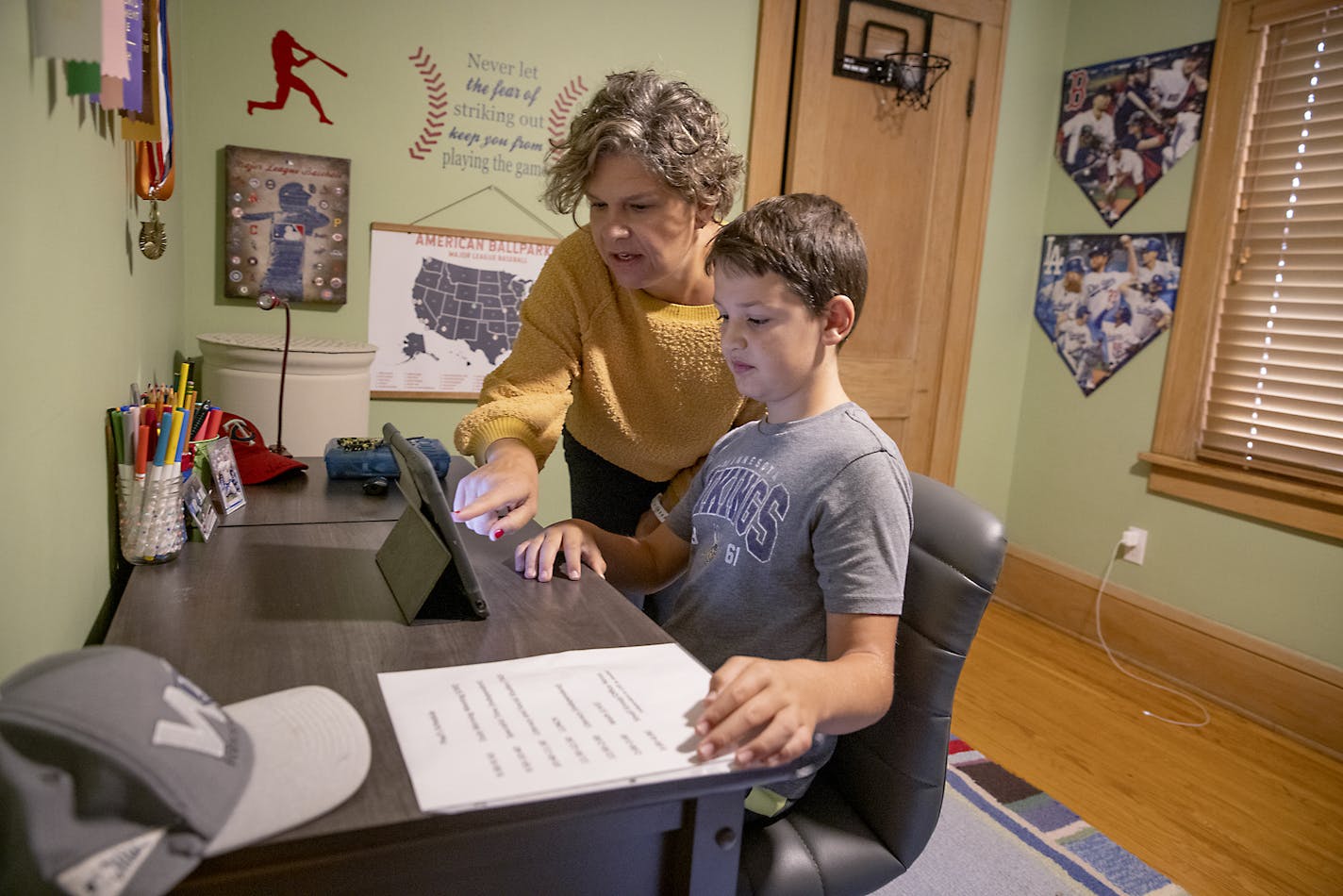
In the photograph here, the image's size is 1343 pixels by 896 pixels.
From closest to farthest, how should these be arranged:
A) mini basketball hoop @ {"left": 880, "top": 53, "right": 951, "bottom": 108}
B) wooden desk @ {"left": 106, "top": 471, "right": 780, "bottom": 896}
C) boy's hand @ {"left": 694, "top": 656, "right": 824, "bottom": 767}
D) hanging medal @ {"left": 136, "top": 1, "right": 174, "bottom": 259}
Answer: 1. wooden desk @ {"left": 106, "top": 471, "right": 780, "bottom": 896}
2. boy's hand @ {"left": 694, "top": 656, "right": 824, "bottom": 767}
3. hanging medal @ {"left": 136, "top": 1, "right": 174, "bottom": 259}
4. mini basketball hoop @ {"left": 880, "top": 53, "right": 951, "bottom": 108}

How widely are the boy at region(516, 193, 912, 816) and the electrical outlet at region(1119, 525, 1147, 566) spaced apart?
93.2 inches

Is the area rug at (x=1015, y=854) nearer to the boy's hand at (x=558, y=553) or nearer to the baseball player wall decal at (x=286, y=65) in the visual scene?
the boy's hand at (x=558, y=553)

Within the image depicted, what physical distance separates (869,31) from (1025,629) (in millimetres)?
2172

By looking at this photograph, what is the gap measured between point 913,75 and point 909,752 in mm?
2660

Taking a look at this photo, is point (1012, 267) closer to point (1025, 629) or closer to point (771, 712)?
point (1025, 629)

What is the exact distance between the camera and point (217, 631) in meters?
0.83

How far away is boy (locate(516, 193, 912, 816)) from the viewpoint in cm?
100

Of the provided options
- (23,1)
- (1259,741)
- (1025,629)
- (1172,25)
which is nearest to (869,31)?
(1172,25)

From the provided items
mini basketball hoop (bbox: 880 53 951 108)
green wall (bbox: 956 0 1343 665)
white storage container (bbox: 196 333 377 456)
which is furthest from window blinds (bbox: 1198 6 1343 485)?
white storage container (bbox: 196 333 377 456)

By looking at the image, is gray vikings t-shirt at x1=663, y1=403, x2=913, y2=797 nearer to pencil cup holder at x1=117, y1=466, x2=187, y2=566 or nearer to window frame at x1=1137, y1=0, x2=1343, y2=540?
pencil cup holder at x1=117, y1=466, x2=187, y2=566

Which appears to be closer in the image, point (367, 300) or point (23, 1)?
point (23, 1)

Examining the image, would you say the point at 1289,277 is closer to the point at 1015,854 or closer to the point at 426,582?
the point at 1015,854

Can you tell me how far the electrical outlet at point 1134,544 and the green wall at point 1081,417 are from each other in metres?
0.02

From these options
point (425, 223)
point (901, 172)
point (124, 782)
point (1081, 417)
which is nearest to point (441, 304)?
point (425, 223)
